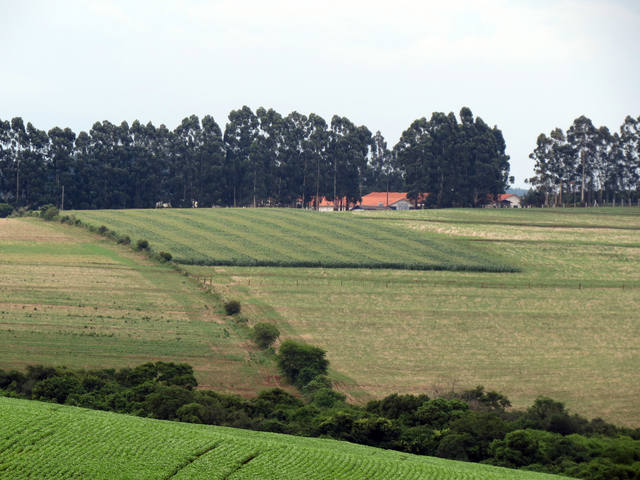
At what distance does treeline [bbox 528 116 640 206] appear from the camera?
182 metres

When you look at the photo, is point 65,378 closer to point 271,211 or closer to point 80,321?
point 80,321

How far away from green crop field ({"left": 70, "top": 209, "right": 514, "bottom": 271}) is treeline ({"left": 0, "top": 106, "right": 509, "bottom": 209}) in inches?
1222

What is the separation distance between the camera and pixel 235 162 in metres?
164

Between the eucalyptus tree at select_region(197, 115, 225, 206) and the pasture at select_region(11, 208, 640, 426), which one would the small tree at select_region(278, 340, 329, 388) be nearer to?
the pasture at select_region(11, 208, 640, 426)

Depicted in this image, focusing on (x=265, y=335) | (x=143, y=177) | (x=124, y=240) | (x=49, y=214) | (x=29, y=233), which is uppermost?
(x=143, y=177)

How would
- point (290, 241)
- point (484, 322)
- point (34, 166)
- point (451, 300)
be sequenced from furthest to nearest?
1. point (34, 166)
2. point (290, 241)
3. point (451, 300)
4. point (484, 322)

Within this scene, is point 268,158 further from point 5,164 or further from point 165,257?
point 165,257

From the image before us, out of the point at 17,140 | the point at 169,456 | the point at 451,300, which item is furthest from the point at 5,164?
the point at 169,456

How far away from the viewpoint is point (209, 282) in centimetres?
7700

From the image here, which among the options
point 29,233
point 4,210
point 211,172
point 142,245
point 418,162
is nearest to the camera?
point 142,245

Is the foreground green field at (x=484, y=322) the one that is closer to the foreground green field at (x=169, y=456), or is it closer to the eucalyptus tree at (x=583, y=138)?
the foreground green field at (x=169, y=456)

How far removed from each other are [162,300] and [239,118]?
358 ft

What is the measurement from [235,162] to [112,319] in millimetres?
104334

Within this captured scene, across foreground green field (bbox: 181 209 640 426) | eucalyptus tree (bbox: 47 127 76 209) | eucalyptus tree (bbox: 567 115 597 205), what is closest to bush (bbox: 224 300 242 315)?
foreground green field (bbox: 181 209 640 426)
